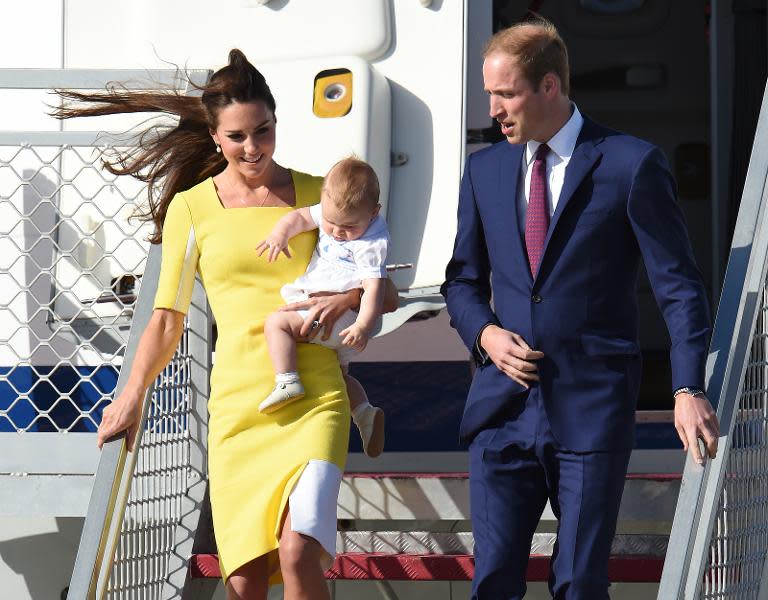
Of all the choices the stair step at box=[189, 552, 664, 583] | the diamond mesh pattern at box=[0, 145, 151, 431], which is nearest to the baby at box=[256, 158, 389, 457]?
the stair step at box=[189, 552, 664, 583]

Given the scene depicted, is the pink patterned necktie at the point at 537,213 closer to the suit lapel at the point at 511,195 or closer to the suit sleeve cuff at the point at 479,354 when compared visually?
the suit lapel at the point at 511,195

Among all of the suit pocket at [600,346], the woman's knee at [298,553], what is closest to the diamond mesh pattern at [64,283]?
the woman's knee at [298,553]

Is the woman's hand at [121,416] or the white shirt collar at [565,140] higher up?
the white shirt collar at [565,140]

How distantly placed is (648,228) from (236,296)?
3.21 feet

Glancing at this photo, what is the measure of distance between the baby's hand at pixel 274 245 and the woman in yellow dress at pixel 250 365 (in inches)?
1.6

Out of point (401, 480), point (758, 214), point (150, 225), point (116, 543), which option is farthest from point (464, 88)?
point (116, 543)

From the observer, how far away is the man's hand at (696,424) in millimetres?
2758

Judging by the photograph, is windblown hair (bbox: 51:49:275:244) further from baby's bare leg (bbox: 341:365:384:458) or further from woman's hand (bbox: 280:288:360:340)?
baby's bare leg (bbox: 341:365:384:458)

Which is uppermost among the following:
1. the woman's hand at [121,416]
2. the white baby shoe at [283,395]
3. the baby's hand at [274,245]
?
the baby's hand at [274,245]

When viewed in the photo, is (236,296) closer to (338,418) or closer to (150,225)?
(338,418)

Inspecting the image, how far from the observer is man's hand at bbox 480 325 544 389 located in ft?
9.55

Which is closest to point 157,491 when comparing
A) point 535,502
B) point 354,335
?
point 354,335

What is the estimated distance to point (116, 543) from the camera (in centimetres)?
336

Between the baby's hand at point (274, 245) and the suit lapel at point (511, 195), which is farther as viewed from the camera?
the baby's hand at point (274, 245)
